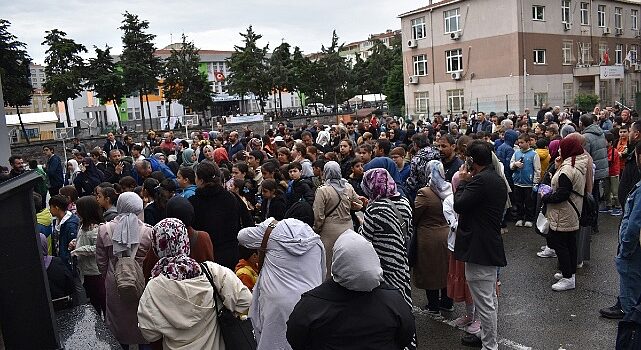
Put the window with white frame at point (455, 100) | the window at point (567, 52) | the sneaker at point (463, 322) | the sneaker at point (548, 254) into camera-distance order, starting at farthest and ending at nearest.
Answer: the window with white frame at point (455, 100)
the window at point (567, 52)
the sneaker at point (548, 254)
the sneaker at point (463, 322)

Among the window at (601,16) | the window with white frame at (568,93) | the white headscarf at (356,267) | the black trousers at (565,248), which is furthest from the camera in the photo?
the window at (601,16)

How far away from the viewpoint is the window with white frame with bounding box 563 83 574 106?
4034 cm

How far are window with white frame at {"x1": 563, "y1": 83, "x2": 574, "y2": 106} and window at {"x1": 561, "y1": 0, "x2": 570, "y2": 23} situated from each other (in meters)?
4.92

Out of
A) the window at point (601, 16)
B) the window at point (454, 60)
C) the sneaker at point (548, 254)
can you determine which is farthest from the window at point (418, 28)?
the sneaker at point (548, 254)

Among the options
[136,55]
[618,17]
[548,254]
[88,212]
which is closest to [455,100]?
[618,17]

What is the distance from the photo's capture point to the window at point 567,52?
40.1m

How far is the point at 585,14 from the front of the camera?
137 feet

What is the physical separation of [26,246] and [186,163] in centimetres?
816

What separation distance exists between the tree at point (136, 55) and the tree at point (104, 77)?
1651 millimetres

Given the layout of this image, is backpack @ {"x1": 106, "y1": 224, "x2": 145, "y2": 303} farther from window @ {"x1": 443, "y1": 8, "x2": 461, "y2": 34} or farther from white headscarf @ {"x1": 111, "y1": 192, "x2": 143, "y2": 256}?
window @ {"x1": 443, "y1": 8, "x2": 461, "y2": 34}

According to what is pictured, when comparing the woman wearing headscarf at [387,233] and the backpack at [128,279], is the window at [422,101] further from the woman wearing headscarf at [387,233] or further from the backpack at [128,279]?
the backpack at [128,279]

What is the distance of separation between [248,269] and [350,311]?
6.06 ft

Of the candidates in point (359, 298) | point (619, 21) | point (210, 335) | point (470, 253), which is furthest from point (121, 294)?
point (619, 21)

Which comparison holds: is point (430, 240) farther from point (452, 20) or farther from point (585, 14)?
point (585, 14)
